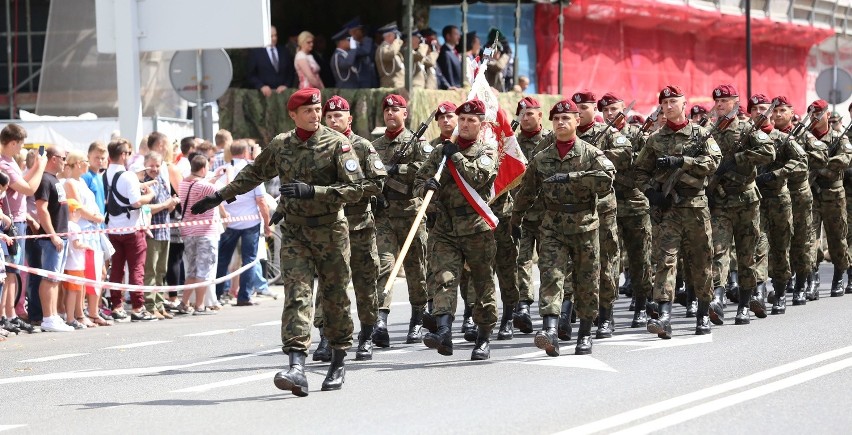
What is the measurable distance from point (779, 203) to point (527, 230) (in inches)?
122

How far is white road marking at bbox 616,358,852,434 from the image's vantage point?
8.42 meters

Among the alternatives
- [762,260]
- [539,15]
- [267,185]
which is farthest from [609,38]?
[762,260]

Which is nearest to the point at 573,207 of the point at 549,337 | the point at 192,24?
the point at 549,337

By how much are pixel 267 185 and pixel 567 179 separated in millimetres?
8183

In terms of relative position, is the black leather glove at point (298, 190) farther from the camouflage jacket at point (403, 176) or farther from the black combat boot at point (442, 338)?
the camouflage jacket at point (403, 176)

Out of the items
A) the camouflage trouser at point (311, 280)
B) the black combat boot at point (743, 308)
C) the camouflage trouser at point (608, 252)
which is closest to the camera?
the camouflage trouser at point (311, 280)

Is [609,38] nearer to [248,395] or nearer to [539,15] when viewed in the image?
[539,15]

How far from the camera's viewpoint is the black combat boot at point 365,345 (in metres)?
11.8

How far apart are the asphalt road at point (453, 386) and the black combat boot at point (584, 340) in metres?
0.09

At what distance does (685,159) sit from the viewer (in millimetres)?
12875

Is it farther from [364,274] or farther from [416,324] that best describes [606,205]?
[364,274]

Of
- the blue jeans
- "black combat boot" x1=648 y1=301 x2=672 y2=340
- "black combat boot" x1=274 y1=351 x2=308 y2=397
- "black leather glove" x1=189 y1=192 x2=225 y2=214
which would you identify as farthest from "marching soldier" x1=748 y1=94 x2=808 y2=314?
"black leather glove" x1=189 y1=192 x2=225 y2=214

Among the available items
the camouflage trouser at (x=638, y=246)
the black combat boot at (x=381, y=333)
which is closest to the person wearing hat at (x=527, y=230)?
the camouflage trouser at (x=638, y=246)

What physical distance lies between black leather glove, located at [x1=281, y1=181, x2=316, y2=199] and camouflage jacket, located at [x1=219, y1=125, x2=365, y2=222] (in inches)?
9.1
